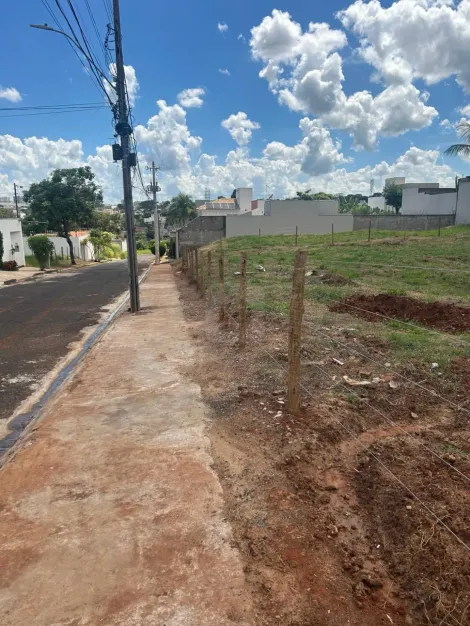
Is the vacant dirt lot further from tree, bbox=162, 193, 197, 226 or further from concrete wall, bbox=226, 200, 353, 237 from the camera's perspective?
tree, bbox=162, 193, 197, 226

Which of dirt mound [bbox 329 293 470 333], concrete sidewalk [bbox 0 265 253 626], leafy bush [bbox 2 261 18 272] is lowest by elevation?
leafy bush [bbox 2 261 18 272]

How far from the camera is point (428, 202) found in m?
51.8

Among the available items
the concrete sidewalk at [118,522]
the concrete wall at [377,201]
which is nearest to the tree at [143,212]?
the concrete wall at [377,201]

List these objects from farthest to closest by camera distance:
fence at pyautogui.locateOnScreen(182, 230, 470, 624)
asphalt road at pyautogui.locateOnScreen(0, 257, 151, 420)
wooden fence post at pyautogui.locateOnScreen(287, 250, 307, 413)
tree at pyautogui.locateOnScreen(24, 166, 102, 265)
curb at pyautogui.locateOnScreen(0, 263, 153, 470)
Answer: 1. tree at pyautogui.locateOnScreen(24, 166, 102, 265)
2. asphalt road at pyautogui.locateOnScreen(0, 257, 151, 420)
3. wooden fence post at pyautogui.locateOnScreen(287, 250, 307, 413)
4. curb at pyautogui.locateOnScreen(0, 263, 153, 470)
5. fence at pyautogui.locateOnScreen(182, 230, 470, 624)

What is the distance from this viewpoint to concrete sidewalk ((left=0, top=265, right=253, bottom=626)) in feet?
8.72

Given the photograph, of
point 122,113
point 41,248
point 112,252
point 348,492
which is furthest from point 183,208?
point 348,492

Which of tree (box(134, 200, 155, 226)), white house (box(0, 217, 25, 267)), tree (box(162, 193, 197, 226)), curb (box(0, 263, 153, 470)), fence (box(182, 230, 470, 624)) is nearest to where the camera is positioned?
fence (box(182, 230, 470, 624))

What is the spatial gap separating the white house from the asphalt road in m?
15.2

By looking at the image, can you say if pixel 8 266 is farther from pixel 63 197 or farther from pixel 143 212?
pixel 143 212

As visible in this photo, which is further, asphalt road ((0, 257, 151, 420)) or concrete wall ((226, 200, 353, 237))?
concrete wall ((226, 200, 353, 237))

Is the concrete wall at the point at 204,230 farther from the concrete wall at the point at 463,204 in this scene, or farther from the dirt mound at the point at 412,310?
the dirt mound at the point at 412,310

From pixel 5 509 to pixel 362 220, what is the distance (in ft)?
166

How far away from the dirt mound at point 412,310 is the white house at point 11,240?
3072cm

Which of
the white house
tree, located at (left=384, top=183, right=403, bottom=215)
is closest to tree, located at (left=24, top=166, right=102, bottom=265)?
the white house
